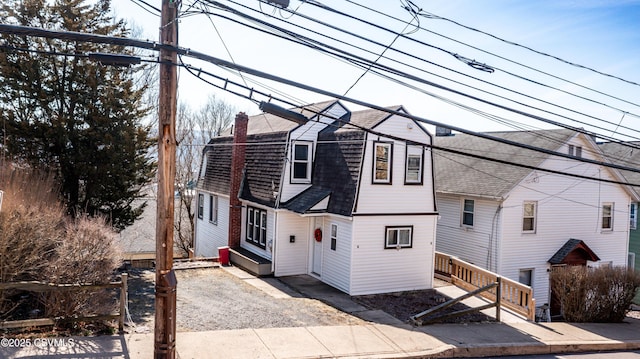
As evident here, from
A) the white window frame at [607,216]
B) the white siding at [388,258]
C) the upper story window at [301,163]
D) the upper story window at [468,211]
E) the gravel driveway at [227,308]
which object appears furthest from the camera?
the white window frame at [607,216]

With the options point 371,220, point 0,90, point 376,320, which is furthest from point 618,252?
Answer: point 0,90

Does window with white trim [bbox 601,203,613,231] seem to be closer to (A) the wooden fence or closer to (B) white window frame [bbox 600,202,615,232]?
(B) white window frame [bbox 600,202,615,232]

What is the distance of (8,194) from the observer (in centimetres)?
1031

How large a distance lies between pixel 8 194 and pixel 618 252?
25.6m

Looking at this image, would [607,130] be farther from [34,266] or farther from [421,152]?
[34,266]

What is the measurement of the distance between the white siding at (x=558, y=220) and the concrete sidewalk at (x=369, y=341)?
6.12 m

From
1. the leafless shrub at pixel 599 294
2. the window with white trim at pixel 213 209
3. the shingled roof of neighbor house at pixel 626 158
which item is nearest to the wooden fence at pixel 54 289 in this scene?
the leafless shrub at pixel 599 294

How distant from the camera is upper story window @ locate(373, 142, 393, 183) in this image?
53.3 ft

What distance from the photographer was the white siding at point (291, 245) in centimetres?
1778

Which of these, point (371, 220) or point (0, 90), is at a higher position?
point (0, 90)

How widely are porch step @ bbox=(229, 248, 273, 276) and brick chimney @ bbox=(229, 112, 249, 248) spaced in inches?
32.7

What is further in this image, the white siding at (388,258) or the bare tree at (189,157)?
the bare tree at (189,157)

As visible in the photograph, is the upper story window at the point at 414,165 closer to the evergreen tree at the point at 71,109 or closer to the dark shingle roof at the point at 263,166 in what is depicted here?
the dark shingle roof at the point at 263,166

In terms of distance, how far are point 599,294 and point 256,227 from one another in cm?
1245
